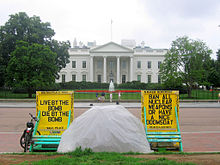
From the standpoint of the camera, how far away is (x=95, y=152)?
5559 mm

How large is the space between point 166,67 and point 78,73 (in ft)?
156

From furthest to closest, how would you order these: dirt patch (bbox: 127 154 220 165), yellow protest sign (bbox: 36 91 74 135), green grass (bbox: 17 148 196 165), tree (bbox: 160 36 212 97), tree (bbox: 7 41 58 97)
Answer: tree (bbox: 160 36 212 97), tree (bbox: 7 41 58 97), yellow protest sign (bbox: 36 91 74 135), dirt patch (bbox: 127 154 220 165), green grass (bbox: 17 148 196 165)

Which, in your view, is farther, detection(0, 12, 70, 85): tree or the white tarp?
detection(0, 12, 70, 85): tree

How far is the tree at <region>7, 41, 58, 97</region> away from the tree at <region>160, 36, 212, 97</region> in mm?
18676

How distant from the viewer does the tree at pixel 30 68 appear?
3098 cm

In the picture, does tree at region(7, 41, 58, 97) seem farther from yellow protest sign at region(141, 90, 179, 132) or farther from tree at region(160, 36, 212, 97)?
yellow protest sign at region(141, 90, 179, 132)

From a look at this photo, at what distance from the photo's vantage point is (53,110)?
7742 mm

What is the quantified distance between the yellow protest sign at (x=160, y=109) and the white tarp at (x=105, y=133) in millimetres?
1150

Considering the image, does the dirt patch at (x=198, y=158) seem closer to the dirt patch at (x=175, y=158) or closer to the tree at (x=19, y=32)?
the dirt patch at (x=175, y=158)

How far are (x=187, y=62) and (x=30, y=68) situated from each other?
81.2ft

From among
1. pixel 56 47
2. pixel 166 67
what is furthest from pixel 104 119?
pixel 56 47

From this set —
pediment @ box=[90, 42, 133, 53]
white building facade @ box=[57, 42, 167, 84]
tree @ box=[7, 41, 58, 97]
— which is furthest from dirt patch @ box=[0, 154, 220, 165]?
white building facade @ box=[57, 42, 167, 84]

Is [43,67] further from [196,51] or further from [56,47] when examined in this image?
[196,51]

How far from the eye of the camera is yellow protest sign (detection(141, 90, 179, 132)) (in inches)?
292
